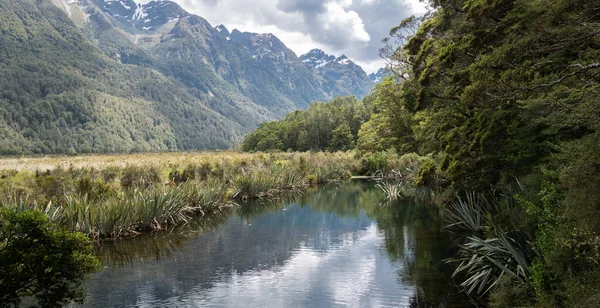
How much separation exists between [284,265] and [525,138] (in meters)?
7.49

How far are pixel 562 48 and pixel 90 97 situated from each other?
Result: 184 meters

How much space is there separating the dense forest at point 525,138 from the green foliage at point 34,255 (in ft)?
24.2

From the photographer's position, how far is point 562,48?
788 cm

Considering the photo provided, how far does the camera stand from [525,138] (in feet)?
35.9

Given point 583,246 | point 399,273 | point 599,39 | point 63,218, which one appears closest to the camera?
point 583,246

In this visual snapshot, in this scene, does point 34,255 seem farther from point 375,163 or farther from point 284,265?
point 375,163

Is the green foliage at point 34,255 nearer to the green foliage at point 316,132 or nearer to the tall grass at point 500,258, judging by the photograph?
the tall grass at point 500,258

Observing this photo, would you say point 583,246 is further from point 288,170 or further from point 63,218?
point 288,170

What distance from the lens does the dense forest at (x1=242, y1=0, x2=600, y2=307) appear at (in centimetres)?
621

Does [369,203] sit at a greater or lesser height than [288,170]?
lesser

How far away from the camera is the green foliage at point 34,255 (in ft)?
20.5

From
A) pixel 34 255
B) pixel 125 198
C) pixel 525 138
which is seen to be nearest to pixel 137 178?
pixel 125 198

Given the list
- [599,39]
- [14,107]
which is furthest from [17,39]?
[599,39]

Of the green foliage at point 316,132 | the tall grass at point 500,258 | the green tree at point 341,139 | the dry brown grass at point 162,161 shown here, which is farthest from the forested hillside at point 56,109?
the tall grass at point 500,258
